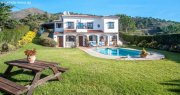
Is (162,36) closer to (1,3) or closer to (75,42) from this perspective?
(75,42)

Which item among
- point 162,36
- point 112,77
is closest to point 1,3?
point 162,36

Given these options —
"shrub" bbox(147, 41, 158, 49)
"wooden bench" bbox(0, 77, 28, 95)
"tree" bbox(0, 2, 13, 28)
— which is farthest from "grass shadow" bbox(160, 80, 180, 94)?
"tree" bbox(0, 2, 13, 28)

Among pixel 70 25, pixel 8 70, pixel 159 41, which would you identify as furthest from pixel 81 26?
pixel 8 70

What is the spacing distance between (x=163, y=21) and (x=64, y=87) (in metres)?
123

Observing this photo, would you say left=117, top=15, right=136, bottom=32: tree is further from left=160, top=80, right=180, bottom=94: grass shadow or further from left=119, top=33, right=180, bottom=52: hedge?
left=160, top=80, right=180, bottom=94: grass shadow

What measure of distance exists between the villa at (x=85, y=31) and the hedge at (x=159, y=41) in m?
4.03

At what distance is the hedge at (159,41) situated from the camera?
27.8 metres

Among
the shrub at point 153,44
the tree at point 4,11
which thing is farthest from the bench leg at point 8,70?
the tree at point 4,11

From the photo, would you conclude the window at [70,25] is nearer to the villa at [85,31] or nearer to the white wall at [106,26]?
the villa at [85,31]

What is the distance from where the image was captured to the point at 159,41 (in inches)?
1289

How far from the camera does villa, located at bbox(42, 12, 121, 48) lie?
39125 millimetres

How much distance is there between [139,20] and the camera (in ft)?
359

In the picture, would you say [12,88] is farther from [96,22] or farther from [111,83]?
[96,22]

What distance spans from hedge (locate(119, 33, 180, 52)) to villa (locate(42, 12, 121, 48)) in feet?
13.2
